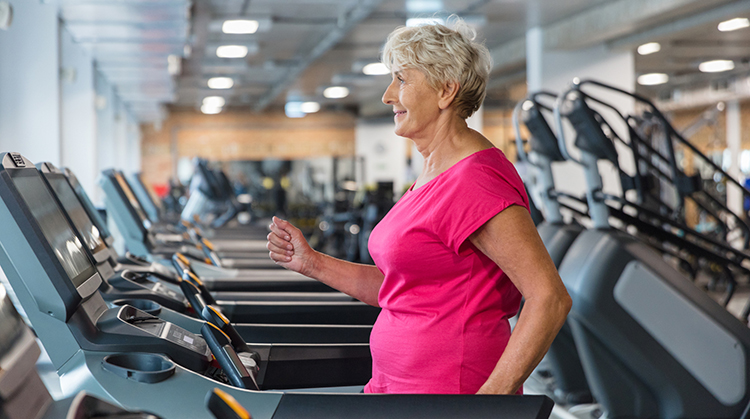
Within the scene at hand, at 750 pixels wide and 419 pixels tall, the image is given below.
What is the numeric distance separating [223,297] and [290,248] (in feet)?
4.13

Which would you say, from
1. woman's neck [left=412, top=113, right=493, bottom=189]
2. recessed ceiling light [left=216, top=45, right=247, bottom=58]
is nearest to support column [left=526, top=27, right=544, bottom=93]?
recessed ceiling light [left=216, top=45, right=247, bottom=58]

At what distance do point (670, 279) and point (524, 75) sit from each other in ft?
29.8

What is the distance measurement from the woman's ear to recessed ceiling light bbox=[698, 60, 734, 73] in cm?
1096

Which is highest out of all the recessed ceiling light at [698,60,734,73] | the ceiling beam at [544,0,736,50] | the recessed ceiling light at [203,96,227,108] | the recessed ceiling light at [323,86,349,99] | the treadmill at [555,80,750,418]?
the recessed ceiling light at [203,96,227,108]

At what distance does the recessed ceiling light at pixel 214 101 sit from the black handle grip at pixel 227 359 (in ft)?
47.6

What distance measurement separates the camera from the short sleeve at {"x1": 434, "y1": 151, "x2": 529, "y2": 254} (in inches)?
50.3

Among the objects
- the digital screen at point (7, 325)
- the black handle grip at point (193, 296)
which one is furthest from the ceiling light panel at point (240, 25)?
the digital screen at point (7, 325)

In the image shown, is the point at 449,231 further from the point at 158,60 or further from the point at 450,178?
the point at 158,60

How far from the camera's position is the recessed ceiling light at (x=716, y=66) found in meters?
10.9

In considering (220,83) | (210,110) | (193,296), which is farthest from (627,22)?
(210,110)

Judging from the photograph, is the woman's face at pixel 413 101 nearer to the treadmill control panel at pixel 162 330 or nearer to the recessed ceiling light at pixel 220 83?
the treadmill control panel at pixel 162 330

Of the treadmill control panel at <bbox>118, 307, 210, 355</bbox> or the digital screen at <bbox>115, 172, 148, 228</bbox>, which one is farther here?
the digital screen at <bbox>115, 172, 148, 228</bbox>

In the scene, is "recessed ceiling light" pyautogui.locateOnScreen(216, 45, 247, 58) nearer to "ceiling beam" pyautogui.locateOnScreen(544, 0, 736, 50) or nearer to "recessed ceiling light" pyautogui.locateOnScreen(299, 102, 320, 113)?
"ceiling beam" pyautogui.locateOnScreen(544, 0, 736, 50)

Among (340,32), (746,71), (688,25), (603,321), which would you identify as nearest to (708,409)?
(603,321)
